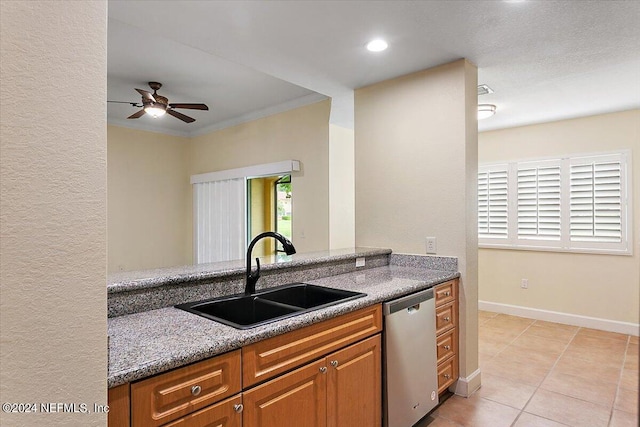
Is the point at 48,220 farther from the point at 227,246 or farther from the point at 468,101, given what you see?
the point at 227,246

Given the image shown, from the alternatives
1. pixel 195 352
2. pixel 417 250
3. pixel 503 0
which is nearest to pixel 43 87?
pixel 195 352

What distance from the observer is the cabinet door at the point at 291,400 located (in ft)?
4.36

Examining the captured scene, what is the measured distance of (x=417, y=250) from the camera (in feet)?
9.56

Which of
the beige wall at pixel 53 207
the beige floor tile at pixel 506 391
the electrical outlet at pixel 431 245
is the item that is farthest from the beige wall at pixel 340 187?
the beige wall at pixel 53 207

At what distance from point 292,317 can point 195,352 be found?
1.53ft

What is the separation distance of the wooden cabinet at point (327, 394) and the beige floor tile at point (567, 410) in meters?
Result: 1.26

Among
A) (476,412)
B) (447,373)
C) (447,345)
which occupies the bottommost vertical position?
(476,412)

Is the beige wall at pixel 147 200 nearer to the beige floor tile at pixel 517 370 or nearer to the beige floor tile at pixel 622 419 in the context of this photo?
the beige floor tile at pixel 517 370

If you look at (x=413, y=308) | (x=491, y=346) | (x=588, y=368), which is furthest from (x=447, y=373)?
(x=588, y=368)

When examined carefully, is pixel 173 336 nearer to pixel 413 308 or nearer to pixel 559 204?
pixel 413 308

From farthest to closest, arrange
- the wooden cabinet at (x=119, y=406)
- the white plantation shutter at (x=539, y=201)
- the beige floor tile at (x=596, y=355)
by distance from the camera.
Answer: the white plantation shutter at (x=539, y=201)
the beige floor tile at (x=596, y=355)
the wooden cabinet at (x=119, y=406)

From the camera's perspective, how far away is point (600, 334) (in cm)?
386

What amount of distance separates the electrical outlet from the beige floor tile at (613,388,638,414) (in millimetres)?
1508

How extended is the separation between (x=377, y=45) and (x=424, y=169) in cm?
99
